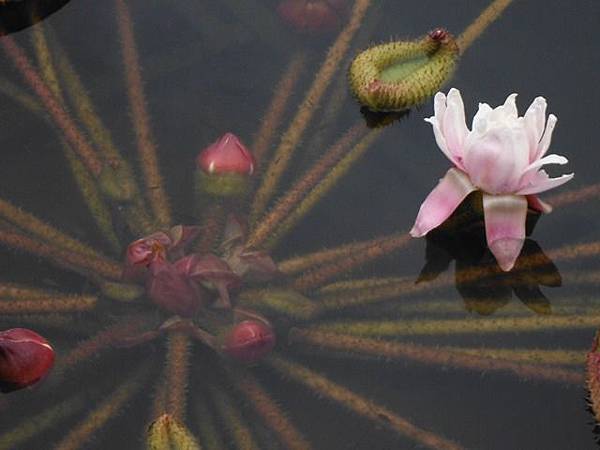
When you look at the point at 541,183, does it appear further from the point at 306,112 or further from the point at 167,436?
the point at 167,436

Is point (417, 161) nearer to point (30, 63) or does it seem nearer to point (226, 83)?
point (226, 83)

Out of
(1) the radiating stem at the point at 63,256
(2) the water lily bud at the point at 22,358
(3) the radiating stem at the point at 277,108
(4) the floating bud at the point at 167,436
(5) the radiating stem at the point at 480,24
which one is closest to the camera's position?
(4) the floating bud at the point at 167,436

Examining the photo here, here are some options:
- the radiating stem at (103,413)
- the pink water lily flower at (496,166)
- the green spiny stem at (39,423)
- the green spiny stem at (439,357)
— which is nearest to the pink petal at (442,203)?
the pink water lily flower at (496,166)

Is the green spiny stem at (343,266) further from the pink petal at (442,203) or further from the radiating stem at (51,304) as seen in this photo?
the radiating stem at (51,304)

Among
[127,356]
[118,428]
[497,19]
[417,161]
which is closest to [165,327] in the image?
[127,356]

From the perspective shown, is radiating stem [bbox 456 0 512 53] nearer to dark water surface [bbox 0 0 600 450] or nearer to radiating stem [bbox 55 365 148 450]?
dark water surface [bbox 0 0 600 450]

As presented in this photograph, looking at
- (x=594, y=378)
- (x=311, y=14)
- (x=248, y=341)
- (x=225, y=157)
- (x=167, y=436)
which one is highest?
(x=311, y=14)

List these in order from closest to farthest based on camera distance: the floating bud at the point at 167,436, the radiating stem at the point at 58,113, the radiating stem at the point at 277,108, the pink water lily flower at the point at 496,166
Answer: the floating bud at the point at 167,436
the pink water lily flower at the point at 496,166
the radiating stem at the point at 58,113
the radiating stem at the point at 277,108

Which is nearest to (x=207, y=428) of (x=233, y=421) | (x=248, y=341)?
(x=233, y=421)
